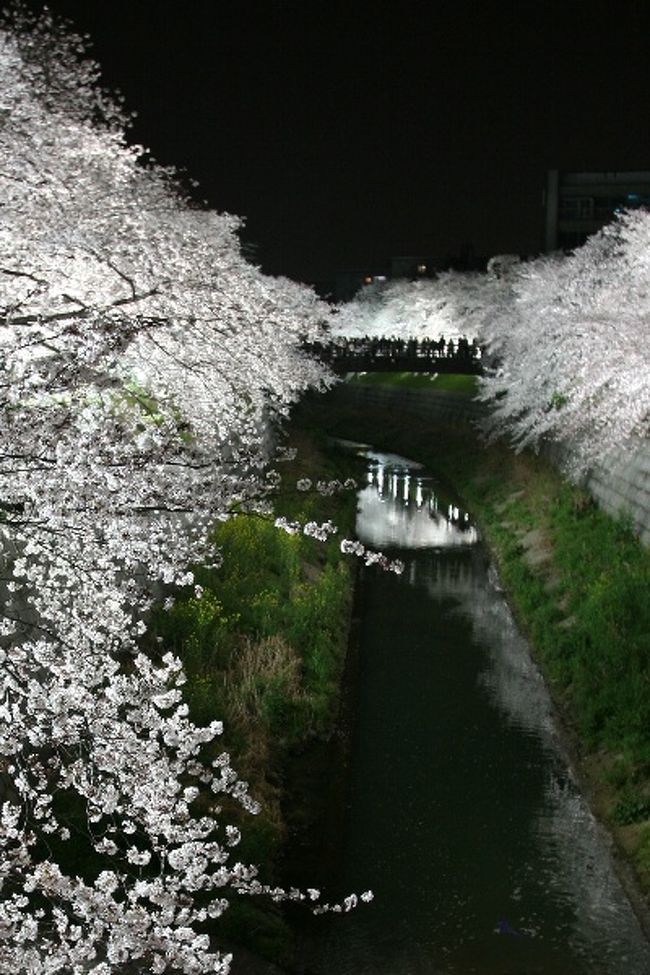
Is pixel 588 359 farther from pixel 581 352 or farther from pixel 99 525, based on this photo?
pixel 99 525

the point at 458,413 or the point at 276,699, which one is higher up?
the point at 458,413

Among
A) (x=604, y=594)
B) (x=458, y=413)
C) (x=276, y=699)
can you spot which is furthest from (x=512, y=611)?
(x=458, y=413)

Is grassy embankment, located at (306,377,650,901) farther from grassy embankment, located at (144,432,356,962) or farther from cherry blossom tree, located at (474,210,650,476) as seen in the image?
grassy embankment, located at (144,432,356,962)

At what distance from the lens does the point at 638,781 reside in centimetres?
1139

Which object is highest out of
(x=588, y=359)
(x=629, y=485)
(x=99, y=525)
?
(x=588, y=359)

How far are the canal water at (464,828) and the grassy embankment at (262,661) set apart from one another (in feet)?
2.16

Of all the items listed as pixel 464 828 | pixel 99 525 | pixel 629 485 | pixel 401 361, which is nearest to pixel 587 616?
pixel 629 485

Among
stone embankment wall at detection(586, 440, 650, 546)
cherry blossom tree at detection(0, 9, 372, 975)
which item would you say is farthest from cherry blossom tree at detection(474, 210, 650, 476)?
cherry blossom tree at detection(0, 9, 372, 975)

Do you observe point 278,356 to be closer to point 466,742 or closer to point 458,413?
point 466,742

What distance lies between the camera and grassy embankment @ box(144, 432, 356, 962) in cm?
1010

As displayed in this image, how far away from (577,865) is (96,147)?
11.9 meters

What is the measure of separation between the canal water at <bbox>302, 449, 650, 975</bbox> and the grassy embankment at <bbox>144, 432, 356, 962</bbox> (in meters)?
0.66

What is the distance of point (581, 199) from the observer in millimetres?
80250

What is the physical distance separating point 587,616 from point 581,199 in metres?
70.7
